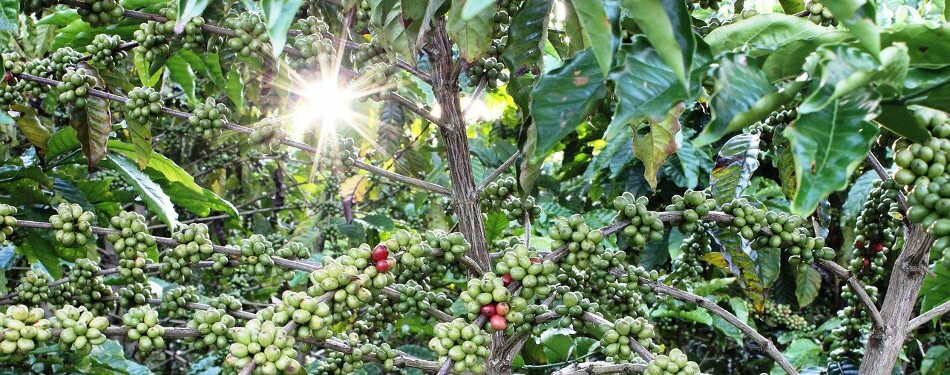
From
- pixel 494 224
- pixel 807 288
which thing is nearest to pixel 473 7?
pixel 494 224

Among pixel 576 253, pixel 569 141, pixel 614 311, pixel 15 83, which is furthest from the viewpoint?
pixel 569 141

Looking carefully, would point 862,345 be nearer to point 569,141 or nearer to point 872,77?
point 872,77

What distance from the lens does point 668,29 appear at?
93cm

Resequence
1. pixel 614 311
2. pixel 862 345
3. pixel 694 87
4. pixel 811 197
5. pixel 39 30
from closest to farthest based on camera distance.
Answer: pixel 811 197, pixel 694 87, pixel 614 311, pixel 862 345, pixel 39 30

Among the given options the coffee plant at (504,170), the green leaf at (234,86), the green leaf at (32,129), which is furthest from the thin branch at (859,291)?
the green leaf at (32,129)

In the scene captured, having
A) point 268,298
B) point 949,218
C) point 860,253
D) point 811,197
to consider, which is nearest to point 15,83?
point 811,197

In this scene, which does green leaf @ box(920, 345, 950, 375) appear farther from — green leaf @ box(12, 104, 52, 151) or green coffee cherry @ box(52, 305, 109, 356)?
green leaf @ box(12, 104, 52, 151)

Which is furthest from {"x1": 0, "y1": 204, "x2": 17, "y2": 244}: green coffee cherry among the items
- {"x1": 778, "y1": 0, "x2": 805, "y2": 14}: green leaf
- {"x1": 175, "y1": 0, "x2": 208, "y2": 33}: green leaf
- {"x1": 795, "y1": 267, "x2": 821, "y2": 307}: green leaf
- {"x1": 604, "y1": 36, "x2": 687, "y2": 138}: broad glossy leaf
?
{"x1": 795, "y1": 267, "x2": 821, "y2": 307}: green leaf

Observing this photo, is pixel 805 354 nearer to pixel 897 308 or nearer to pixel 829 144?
→ pixel 897 308

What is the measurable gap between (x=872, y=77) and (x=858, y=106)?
0.14 feet

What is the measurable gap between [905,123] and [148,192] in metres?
2.09

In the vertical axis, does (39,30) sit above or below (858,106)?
above

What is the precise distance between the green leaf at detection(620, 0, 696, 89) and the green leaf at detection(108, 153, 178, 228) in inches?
65.1

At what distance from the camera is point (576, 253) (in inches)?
62.9
